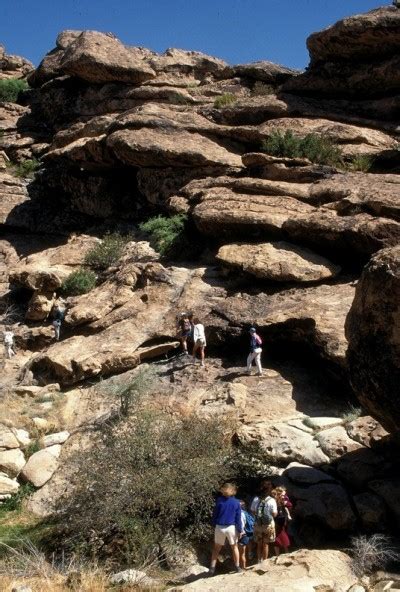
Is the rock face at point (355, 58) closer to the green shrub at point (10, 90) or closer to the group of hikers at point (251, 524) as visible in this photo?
the green shrub at point (10, 90)

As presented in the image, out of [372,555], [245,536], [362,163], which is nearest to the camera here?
[372,555]

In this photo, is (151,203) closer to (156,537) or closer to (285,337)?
(285,337)

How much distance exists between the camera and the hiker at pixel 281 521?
856 cm

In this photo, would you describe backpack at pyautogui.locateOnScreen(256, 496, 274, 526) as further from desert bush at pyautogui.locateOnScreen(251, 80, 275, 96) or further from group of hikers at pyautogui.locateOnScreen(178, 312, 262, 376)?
desert bush at pyautogui.locateOnScreen(251, 80, 275, 96)

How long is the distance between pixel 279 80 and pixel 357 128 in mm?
6734

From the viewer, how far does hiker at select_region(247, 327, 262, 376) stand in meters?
13.4

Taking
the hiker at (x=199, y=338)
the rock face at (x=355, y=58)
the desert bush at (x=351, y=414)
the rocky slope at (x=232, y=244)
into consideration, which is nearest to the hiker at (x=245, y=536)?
the rocky slope at (x=232, y=244)

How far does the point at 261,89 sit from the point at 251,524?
2119 centimetres

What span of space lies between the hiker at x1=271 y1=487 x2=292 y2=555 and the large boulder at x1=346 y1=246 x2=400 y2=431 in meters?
1.92

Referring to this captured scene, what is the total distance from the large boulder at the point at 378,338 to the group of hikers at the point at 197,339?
4.40 metres

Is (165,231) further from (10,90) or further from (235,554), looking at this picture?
(10,90)

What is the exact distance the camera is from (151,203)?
2214 centimetres

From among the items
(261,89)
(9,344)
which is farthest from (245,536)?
(261,89)

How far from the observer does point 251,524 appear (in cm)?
850
